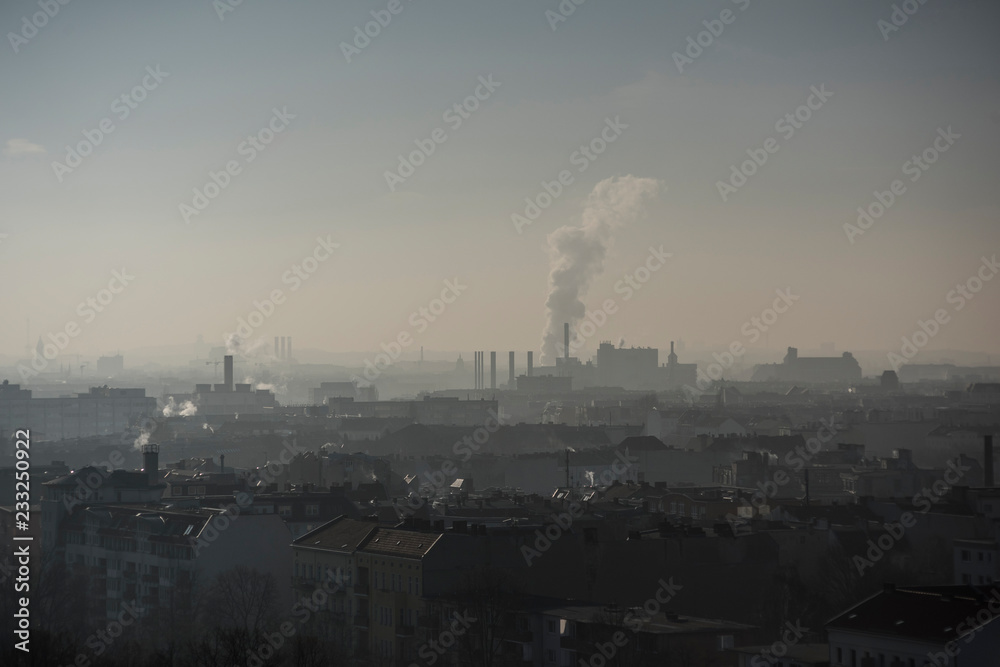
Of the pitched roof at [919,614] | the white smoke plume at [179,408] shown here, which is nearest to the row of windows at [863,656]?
the pitched roof at [919,614]

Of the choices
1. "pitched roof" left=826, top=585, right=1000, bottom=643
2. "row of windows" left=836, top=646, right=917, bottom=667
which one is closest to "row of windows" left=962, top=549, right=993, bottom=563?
"pitched roof" left=826, top=585, right=1000, bottom=643

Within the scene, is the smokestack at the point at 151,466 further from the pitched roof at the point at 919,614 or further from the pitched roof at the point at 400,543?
the pitched roof at the point at 919,614

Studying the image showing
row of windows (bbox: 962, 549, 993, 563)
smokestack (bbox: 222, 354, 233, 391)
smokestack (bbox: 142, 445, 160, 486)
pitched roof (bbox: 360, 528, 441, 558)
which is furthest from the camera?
smokestack (bbox: 222, 354, 233, 391)

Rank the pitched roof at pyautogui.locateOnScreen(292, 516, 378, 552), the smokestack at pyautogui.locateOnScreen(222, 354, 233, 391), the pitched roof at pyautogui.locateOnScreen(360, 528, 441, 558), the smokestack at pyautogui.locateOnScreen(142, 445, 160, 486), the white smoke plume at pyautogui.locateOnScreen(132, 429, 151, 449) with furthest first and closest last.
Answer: the smokestack at pyautogui.locateOnScreen(222, 354, 233, 391) < the white smoke plume at pyautogui.locateOnScreen(132, 429, 151, 449) < the smokestack at pyautogui.locateOnScreen(142, 445, 160, 486) < the pitched roof at pyautogui.locateOnScreen(292, 516, 378, 552) < the pitched roof at pyautogui.locateOnScreen(360, 528, 441, 558)

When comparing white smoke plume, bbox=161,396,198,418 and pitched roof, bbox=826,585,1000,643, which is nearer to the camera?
pitched roof, bbox=826,585,1000,643

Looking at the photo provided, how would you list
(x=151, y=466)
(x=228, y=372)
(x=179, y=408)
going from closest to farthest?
1. (x=151, y=466)
2. (x=179, y=408)
3. (x=228, y=372)

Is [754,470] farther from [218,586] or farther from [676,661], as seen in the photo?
[676,661]

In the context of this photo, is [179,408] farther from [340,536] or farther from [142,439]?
[340,536]

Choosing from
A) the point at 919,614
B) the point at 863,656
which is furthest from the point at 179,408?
the point at 919,614

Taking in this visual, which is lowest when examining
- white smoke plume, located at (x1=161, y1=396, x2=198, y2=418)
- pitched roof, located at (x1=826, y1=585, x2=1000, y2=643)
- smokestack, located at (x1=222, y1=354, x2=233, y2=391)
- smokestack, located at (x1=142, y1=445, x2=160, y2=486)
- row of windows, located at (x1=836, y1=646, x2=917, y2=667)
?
row of windows, located at (x1=836, y1=646, x2=917, y2=667)

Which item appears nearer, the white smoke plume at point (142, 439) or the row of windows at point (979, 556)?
the row of windows at point (979, 556)

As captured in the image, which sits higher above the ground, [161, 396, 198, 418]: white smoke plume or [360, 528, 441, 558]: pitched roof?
[161, 396, 198, 418]: white smoke plume

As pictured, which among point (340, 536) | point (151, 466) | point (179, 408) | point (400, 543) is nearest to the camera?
point (400, 543)

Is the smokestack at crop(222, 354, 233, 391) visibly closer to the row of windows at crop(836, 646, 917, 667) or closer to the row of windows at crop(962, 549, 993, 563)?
the row of windows at crop(962, 549, 993, 563)
